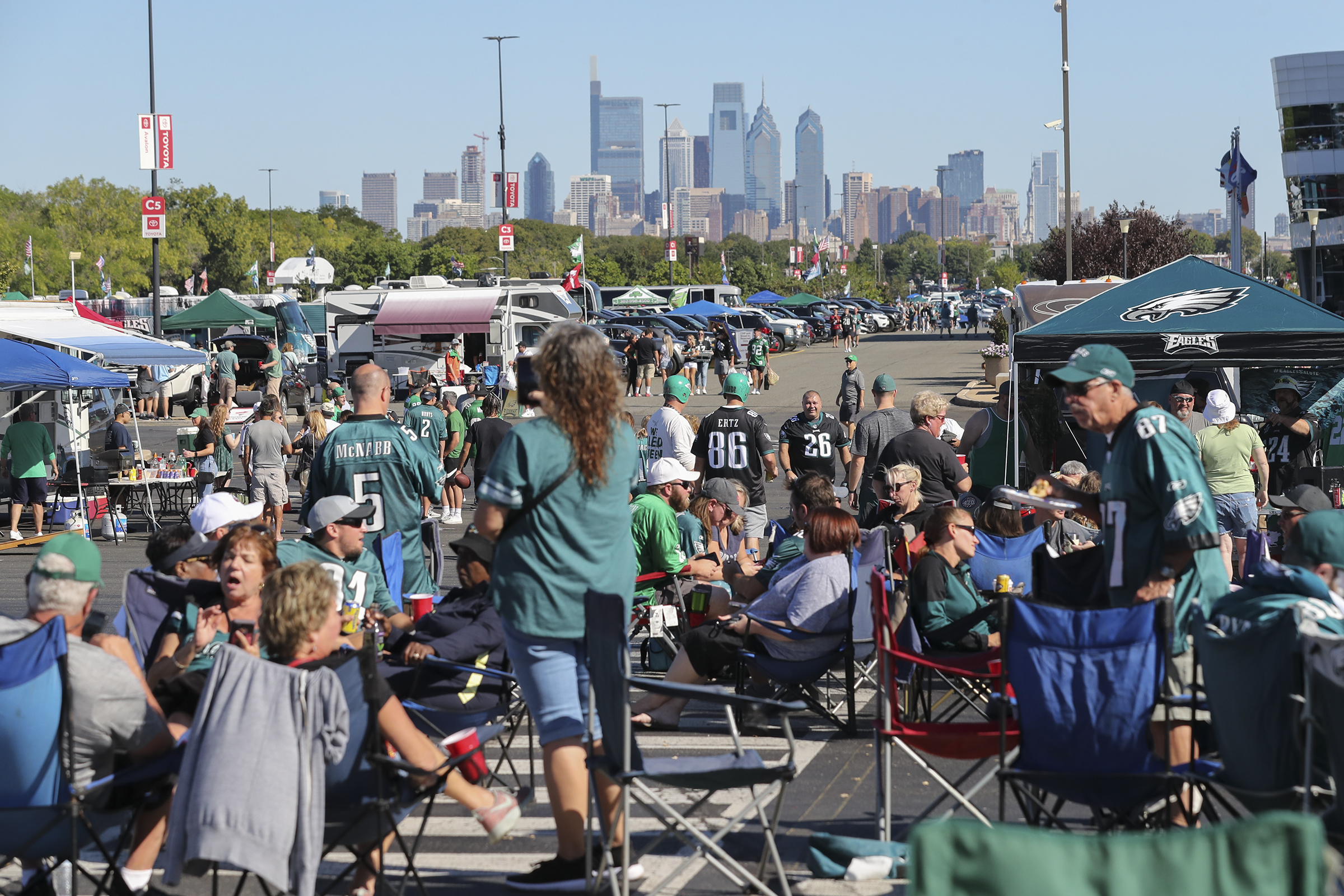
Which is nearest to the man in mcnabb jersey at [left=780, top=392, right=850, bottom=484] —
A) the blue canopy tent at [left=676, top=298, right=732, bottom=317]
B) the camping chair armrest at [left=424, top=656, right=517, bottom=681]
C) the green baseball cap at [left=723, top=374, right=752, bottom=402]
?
the green baseball cap at [left=723, top=374, right=752, bottom=402]

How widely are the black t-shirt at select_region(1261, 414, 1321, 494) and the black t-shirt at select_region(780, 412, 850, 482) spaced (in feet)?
12.4

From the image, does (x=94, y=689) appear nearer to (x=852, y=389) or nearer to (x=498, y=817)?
(x=498, y=817)

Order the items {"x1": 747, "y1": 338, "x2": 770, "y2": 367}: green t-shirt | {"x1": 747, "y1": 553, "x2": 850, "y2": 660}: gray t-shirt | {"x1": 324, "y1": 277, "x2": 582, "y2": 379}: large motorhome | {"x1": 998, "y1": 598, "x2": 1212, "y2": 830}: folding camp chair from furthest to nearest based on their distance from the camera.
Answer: {"x1": 324, "y1": 277, "x2": 582, "y2": 379}: large motorhome
{"x1": 747, "y1": 338, "x2": 770, "y2": 367}: green t-shirt
{"x1": 747, "y1": 553, "x2": 850, "y2": 660}: gray t-shirt
{"x1": 998, "y1": 598, "x2": 1212, "y2": 830}: folding camp chair

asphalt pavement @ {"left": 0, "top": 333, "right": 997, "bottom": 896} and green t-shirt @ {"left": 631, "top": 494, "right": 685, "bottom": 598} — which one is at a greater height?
green t-shirt @ {"left": 631, "top": 494, "right": 685, "bottom": 598}

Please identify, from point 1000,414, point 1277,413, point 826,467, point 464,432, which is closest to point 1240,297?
point 1277,413

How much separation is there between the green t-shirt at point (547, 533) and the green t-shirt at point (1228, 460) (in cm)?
673

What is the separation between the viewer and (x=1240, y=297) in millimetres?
12305

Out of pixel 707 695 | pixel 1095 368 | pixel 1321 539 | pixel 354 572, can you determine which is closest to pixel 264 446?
pixel 354 572

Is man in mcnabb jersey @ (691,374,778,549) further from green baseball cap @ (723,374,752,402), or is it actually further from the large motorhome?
the large motorhome

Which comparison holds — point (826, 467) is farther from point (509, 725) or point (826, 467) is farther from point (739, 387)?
point (509, 725)

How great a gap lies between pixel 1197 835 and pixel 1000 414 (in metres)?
8.96

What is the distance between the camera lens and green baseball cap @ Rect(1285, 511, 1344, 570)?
14.7 feet

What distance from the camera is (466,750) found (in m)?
4.57

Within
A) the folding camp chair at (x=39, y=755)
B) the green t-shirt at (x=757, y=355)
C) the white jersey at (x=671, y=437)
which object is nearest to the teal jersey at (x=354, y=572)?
the folding camp chair at (x=39, y=755)
